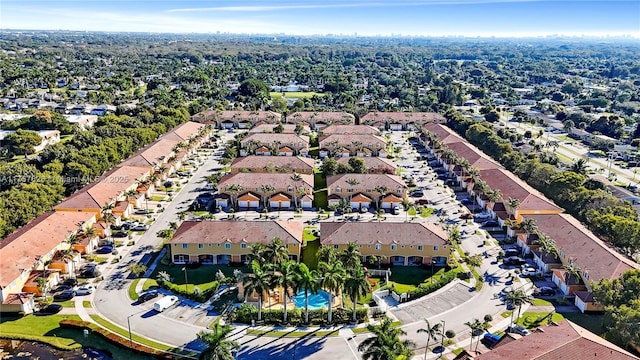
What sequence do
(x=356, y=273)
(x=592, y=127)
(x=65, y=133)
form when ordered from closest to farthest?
(x=356, y=273), (x=65, y=133), (x=592, y=127)

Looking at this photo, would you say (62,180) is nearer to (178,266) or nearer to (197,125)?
(178,266)

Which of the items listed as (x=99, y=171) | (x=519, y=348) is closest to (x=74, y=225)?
(x=99, y=171)

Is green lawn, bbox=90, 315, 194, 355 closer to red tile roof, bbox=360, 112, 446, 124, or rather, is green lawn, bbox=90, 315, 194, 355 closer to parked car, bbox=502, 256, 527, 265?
parked car, bbox=502, 256, 527, 265

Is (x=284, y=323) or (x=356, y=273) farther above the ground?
(x=356, y=273)

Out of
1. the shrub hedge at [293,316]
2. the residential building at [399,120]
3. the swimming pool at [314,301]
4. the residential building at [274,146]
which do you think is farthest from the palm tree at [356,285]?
the residential building at [399,120]

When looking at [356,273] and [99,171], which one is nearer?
[356,273]

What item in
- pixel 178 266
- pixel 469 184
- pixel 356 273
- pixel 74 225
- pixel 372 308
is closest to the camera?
pixel 356 273

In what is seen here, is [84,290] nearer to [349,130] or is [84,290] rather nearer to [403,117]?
[349,130]

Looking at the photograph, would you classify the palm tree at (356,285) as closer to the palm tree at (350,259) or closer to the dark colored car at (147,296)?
the palm tree at (350,259)
